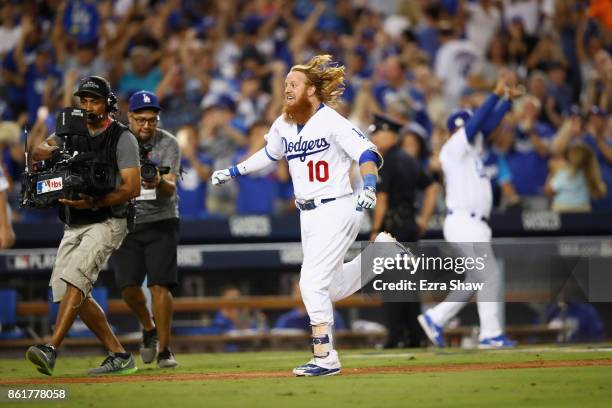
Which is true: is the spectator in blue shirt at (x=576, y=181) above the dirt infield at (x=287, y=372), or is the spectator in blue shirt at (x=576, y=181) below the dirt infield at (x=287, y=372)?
above

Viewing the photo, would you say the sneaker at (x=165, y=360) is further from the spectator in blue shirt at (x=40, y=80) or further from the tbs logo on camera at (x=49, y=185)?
the spectator in blue shirt at (x=40, y=80)

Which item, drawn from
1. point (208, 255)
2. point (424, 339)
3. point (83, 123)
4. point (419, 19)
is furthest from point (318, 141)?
point (419, 19)

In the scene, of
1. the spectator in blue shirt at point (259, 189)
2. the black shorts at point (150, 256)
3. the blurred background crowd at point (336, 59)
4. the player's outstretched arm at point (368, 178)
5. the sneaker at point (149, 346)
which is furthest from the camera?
the blurred background crowd at point (336, 59)

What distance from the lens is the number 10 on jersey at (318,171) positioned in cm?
828

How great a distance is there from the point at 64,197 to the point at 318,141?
1821 millimetres

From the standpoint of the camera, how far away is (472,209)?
38.1ft

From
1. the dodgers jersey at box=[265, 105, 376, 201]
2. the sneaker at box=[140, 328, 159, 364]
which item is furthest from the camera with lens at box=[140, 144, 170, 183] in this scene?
the sneaker at box=[140, 328, 159, 364]

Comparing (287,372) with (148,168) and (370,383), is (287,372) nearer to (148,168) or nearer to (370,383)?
(370,383)

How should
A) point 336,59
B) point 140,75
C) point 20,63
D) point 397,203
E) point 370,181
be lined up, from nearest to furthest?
point 370,181 < point 397,203 < point 20,63 < point 140,75 < point 336,59

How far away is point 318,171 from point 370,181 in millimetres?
477

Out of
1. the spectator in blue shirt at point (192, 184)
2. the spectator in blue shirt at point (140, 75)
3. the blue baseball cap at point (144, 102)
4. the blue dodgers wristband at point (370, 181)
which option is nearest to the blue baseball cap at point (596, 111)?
the spectator in blue shirt at point (192, 184)

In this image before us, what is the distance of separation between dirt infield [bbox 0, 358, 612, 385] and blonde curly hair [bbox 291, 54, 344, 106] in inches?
79.1

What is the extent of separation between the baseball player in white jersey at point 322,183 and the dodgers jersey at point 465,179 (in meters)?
3.25

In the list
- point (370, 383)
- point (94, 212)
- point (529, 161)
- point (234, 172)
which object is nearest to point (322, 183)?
point (234, 172)
